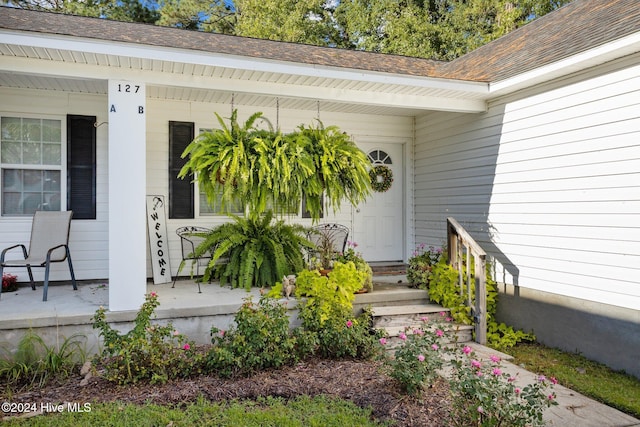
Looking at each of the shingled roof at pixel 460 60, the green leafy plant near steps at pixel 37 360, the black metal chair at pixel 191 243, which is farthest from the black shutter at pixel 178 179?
the green leafy plant near steps at pixel 37 360

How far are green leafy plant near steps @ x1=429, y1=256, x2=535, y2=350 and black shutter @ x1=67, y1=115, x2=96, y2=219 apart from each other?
14.1ft

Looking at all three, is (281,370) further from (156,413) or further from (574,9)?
(574,9)

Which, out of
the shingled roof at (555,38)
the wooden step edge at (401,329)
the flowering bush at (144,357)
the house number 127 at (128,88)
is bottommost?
the wooden step edge at (401,329)

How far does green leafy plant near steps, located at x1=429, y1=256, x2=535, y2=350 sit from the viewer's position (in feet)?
16.1

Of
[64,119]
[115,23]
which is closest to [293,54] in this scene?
[115,23]

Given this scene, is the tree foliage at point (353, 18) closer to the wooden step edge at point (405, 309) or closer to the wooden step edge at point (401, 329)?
the wooden step edge at point (405, 309)

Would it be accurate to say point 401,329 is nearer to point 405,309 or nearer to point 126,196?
point 405,309

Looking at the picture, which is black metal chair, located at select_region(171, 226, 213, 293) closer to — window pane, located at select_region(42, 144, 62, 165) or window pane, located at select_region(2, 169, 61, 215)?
window pane, located at select_region(2, 169, 61, 215)

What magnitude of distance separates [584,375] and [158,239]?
16.2 ft

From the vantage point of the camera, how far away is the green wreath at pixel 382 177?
711cm

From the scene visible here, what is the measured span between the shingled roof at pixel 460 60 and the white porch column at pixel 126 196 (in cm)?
58

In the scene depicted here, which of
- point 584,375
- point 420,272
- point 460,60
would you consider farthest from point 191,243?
point 460,60

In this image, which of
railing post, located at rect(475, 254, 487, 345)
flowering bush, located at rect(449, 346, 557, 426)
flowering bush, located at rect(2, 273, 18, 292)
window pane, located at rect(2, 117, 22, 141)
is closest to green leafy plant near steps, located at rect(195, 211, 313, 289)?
railing post, located at rect(475, 254, 487, 345)

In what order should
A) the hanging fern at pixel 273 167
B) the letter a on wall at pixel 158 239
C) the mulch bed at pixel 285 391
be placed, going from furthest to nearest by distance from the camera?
the letter a on wall at pixel 158 239, the hanging fern at pixel 273 167, the mulch bed at pixel 285 391
